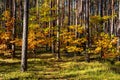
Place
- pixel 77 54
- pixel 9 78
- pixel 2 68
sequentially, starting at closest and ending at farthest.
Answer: pixel 9 78, pixel 2 68, pixel 77 54

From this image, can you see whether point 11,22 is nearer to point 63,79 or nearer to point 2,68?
point 2,68

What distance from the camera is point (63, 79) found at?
1609cm

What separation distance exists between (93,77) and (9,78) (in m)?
4.66

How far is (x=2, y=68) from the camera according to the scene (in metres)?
20.2

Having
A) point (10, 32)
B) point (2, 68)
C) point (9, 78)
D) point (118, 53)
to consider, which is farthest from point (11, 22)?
point (9, 78)

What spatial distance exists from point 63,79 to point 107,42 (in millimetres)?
10271

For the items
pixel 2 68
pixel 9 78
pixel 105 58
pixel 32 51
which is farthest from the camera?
pixel 32 51

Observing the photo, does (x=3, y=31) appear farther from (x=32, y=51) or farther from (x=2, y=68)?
(x=2, y=68)

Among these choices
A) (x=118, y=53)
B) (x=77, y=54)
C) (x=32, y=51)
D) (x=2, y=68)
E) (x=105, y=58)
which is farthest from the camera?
(x=77, y=54)

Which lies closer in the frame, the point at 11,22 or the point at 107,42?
the point at 107,42

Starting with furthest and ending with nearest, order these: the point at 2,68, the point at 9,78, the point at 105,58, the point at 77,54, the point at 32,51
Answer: the point at 77,54 → the point at 32,51 → the point at 105,58 → the point at 2,68 → the point at 9,78

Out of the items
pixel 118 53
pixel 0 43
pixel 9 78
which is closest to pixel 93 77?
pixel 9 78

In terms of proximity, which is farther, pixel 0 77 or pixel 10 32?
pixel 10 32

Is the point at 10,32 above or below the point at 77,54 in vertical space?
above
